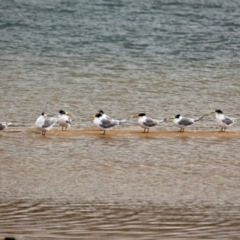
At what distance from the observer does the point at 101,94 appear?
68.2 feet

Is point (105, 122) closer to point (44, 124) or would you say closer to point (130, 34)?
point (44, 124)

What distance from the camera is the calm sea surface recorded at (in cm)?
1120

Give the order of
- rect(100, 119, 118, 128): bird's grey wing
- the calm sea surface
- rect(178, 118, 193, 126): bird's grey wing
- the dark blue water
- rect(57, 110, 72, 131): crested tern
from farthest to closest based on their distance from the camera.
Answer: the dark blue water, rect(178, 118, 193, 126): bird's grey wing, rect(57, 110, 72, 131): crested tern, rect(100, 119, 118, 128): bird's grey wing, the calm sea surface

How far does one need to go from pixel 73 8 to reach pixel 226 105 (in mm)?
Result: 16552

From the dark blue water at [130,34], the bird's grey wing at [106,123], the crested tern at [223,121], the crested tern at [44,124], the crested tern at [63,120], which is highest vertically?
the dark blue water at [130,34]

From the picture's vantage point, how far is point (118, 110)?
19125 mm

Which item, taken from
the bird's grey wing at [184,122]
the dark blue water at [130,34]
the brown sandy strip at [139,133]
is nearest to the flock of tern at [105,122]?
the bird's grey wing at [184,122]

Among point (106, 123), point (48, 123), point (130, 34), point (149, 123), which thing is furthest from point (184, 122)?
point (130, 34)

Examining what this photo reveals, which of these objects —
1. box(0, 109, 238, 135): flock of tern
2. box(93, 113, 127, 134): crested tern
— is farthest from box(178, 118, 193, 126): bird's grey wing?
box(93, 113, 127, 134): crested tern

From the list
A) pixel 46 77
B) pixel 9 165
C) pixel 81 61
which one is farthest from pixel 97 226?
pixel 81 61

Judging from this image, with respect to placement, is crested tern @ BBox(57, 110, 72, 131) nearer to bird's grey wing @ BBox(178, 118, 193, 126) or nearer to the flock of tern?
the flock of tern

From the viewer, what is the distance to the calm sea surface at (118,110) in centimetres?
1120

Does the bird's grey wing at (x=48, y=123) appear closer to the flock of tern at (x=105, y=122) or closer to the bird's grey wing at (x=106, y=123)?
the flock of tern at (x=105, y=122)

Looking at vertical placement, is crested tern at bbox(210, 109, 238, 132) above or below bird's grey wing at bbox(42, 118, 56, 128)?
above
